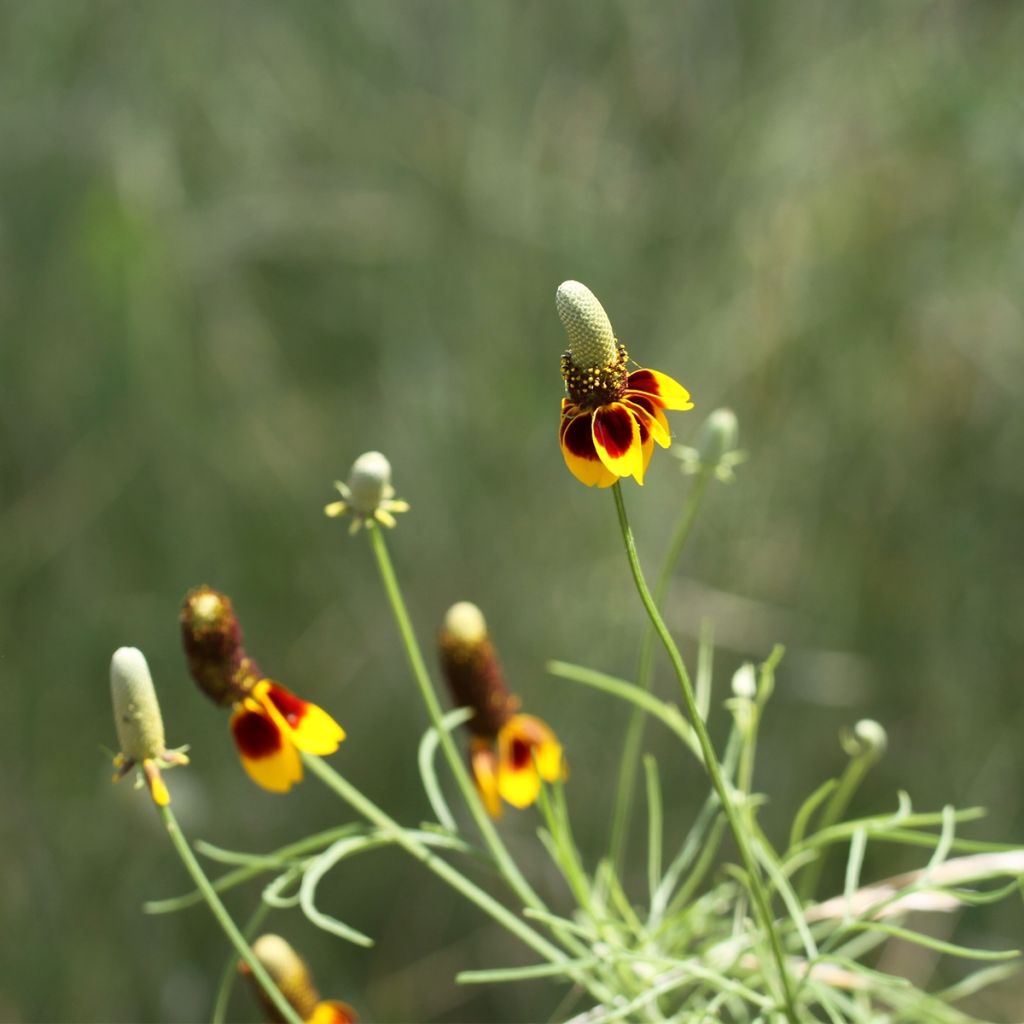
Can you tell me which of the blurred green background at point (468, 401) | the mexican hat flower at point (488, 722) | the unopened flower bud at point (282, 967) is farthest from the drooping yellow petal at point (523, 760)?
the blurred green background at point (468, 401)

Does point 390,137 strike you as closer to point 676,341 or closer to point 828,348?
point 676,341

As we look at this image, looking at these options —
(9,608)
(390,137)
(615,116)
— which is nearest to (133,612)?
(9,608)

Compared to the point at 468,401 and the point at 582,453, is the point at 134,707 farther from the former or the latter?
the point at 468,401

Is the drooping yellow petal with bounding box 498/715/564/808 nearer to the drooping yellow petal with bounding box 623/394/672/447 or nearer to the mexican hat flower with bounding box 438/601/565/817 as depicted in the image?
the mexican hat flower with bounding box 438/601/565/817

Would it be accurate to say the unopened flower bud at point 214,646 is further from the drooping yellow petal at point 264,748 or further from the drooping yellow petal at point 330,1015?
the drooping yellow petal at point 330,1015

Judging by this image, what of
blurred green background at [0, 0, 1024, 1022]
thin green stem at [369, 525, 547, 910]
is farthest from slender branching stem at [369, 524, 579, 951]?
blurred green background at [0, 0, 1024, 1022]

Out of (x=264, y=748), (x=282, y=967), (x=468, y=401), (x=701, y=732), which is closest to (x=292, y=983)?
(x=282, y=967)

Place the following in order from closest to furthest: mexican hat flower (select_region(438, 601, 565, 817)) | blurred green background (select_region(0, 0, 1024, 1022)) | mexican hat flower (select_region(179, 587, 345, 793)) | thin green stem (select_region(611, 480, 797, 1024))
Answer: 1. thin green stem (select_region(611, 480, 797, 1024))
2. mexican hat flower (select_region(179, 587, 345, 793))
3. mexican hat flower (select_region(438, 601, 565, 817))
4. blurred green background (select_region(0, 0, 1024, 1022))
